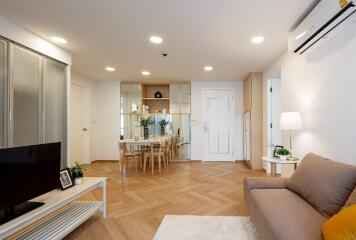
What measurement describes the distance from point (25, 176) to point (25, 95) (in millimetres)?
1472

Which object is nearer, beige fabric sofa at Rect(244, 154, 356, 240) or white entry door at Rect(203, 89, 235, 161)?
beige fabric sofa at Rect(244, 154, 356, 240)

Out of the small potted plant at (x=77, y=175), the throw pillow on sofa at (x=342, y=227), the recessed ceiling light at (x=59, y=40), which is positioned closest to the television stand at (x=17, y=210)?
the small potted plant at (x=77, y=175)

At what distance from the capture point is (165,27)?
8.36 ft

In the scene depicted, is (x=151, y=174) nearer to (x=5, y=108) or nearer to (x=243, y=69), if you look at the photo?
(x=5, y=108)

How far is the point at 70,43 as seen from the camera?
10.1 ft

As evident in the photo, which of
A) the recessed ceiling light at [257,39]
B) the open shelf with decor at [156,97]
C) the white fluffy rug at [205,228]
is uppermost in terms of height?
the recessed ceiling light at [257,39]

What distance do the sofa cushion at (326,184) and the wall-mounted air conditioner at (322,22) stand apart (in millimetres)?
1287

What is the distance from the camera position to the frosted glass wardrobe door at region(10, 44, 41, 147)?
2.49 metres

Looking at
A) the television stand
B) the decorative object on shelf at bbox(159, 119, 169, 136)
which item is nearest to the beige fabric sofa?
the television stand

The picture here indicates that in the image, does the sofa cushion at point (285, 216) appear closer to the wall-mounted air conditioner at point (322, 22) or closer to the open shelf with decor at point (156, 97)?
the wall-mounted air conditioner at point (322, 22)

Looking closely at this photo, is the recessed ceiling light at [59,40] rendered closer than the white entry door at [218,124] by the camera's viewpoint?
Yes

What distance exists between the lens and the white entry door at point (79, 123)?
16.4 ft

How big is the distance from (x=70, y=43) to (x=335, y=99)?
144 inches

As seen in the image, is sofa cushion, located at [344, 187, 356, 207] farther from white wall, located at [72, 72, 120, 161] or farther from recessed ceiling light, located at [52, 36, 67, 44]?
white wall, located at [72, 72, 120, 161]
